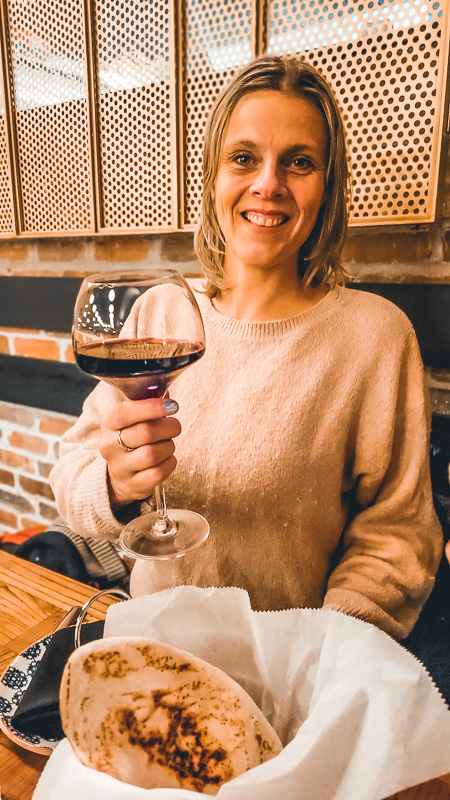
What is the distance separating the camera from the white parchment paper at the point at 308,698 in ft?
1.13

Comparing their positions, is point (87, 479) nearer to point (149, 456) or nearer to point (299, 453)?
point (149, 456)

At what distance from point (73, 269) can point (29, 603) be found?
1.16 m

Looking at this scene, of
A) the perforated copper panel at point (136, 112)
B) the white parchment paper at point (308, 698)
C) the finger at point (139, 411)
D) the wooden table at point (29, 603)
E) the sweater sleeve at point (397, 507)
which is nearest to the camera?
the white parchment paper at point (308, 698)

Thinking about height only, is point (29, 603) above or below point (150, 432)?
below

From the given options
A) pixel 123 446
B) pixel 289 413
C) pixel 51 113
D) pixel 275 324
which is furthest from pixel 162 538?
pixel 51 113

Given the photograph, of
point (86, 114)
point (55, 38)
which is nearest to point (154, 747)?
point (86, 114)

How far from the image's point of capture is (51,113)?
1.53 m

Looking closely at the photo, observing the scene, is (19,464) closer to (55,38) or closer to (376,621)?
(55,38)

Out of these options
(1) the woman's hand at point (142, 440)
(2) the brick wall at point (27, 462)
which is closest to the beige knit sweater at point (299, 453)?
(1) the woman's hand at point (142, 440)

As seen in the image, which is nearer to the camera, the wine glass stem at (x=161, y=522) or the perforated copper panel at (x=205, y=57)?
the wine glass stem at (x=161, y=522)

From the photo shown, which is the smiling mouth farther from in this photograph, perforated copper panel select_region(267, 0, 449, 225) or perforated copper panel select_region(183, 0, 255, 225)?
perforated copper panel select_region(183, 0, 255, 225)

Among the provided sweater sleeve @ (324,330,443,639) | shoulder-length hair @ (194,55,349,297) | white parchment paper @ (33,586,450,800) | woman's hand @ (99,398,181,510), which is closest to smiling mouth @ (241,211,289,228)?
shoulder-length hair @ (194,55,349,297)

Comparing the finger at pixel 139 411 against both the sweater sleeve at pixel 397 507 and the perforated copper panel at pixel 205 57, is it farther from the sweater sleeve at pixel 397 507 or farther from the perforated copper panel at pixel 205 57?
the perforated copper panel at pixel 205 57

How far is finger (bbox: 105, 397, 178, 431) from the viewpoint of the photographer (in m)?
0.57
